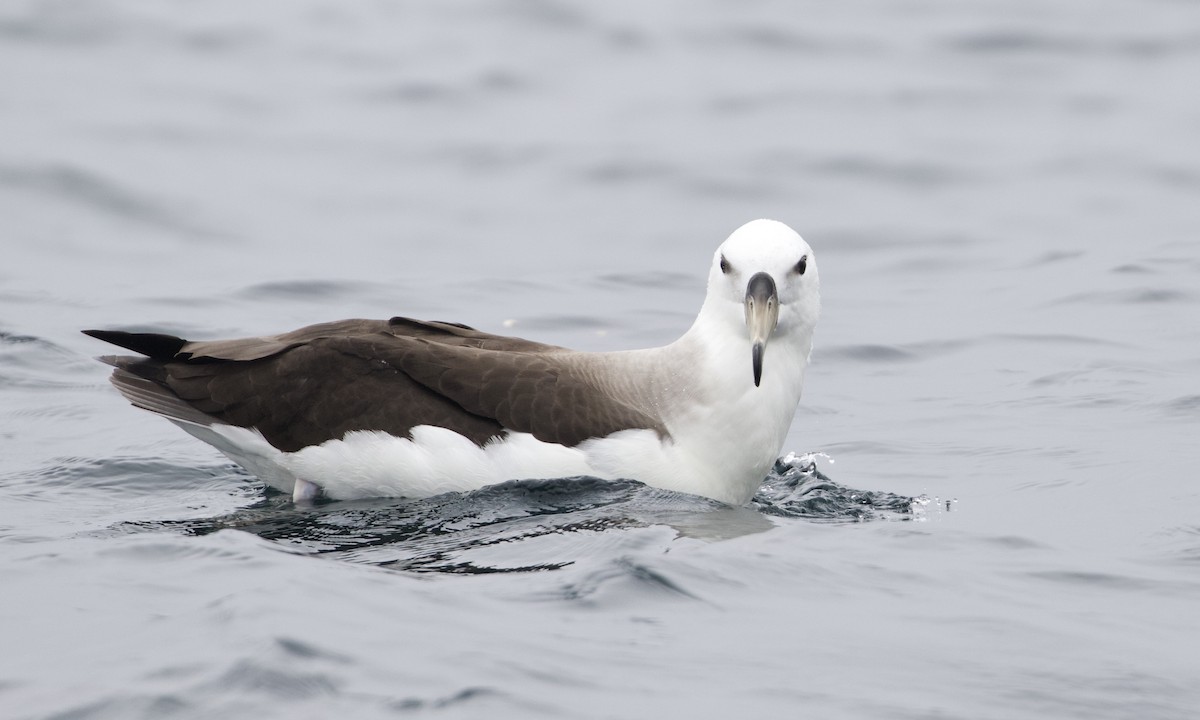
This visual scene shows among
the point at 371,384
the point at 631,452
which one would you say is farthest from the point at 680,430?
the point at 371,384

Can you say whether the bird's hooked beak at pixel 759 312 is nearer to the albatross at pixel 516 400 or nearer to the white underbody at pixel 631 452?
the albatross at pixel 516 400

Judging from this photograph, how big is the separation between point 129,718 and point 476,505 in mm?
3515

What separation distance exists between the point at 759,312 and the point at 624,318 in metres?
6.65

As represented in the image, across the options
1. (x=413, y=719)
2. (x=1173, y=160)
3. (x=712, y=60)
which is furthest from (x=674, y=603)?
(x=712, y=60)

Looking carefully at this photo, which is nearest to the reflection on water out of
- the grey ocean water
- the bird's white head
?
the grey ocean water

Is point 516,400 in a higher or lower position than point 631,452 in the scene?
higher

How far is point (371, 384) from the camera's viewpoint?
9.52 m

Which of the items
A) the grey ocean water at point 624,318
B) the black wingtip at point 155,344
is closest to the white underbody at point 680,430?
the grey ocean water at point 624,318

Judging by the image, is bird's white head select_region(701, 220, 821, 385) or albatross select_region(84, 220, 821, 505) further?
albatross select_region(84, 220, 821, 505)

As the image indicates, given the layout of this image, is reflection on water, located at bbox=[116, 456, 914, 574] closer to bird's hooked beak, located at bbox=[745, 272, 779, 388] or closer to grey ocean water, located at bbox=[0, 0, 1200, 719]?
grey ocean water, located at bbox=[0, 0, 1200, 719]

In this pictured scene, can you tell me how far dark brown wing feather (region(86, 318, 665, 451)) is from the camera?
9273 millimetres

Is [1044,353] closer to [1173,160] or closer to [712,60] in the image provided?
[1173,160]

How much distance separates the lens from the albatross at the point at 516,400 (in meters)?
9.22

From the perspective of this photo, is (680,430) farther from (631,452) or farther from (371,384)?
(371,384)
